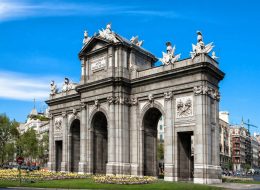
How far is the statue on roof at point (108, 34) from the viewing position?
2137 inches

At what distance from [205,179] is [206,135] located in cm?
475

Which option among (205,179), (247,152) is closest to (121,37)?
(205,179)

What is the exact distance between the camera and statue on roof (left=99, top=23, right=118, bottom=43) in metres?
54.3

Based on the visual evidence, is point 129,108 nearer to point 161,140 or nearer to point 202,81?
point 202,81

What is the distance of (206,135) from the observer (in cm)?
4469

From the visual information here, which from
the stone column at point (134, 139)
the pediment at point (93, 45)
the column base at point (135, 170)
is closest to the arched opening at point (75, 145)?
the pediment at point (93, 45)

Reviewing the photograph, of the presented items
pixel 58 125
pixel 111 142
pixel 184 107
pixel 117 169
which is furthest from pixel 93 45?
pixel 117 169

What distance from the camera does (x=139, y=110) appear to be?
5284 centimetres

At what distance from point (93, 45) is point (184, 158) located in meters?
21.0

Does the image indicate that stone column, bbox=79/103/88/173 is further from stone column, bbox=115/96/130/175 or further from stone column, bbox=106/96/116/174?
stone column, bbox=115/96/130/175

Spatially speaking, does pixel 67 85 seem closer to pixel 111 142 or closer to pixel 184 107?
pixel 111 142

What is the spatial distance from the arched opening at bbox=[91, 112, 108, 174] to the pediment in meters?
9.36

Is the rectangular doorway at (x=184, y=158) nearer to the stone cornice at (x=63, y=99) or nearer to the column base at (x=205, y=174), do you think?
the column base at (x=205, y=174)

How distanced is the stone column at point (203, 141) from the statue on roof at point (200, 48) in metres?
4.00
